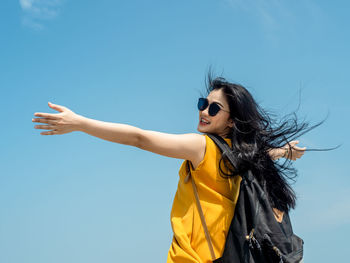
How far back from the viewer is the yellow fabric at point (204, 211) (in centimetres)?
443

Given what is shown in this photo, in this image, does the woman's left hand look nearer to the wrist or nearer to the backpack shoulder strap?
the backpack shoulder strap

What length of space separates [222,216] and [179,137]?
94cm

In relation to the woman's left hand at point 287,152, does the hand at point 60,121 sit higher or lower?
lower

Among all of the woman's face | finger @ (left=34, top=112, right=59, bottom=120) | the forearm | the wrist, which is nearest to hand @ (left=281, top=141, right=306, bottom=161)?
the woman's face

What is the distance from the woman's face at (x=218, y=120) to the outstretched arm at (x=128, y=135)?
0.60 meters

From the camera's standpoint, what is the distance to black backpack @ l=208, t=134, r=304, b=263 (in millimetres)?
4246

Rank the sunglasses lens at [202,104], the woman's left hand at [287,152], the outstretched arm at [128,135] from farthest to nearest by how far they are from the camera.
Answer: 1. the woman's left hand at [287,152]
2. the sunglasses lens at [202,104]
3. the outstretched arm at [128,135]

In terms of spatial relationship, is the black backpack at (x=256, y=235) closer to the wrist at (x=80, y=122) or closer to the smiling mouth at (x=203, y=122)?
the smiling mouth at (x=203, y=122)

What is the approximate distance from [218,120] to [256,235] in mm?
1451

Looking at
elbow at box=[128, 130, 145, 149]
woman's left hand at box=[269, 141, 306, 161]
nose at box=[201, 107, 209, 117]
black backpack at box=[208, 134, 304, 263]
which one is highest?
nose at box=[201, 107, 209, 117]

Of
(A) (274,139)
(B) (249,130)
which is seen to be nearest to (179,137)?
(B) (249,130)

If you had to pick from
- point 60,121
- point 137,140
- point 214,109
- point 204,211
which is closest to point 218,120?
point 214,109

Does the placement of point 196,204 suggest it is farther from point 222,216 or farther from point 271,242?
point 271,242

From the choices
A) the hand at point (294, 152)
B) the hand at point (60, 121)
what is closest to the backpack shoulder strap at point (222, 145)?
the hand at point (294, 152)
